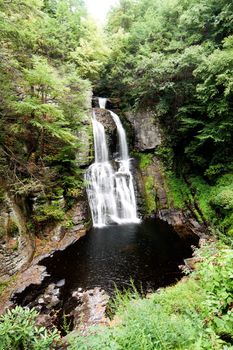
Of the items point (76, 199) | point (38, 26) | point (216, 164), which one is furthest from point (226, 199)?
point (38, 26)

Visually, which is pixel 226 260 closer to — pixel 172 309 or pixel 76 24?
pixel 172 309

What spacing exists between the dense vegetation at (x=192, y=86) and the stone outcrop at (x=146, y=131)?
1.48ft

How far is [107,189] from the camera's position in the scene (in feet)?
42.4

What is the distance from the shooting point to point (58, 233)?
32.2 ft

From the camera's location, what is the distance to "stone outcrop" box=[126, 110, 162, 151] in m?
14.2

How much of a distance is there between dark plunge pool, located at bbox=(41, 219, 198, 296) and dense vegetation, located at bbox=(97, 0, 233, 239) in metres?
2.25

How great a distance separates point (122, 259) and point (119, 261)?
6.8 inches

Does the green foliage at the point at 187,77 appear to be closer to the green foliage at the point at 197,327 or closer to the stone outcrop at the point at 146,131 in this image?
the stone outcrop at the point at 146,131

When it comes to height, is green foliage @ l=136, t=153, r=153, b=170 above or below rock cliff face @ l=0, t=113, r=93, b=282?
above

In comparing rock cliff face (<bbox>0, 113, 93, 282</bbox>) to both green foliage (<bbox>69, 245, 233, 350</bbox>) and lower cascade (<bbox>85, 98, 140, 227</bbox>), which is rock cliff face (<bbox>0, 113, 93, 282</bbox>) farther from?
green foliage (<bbox>69, 245, 233, 350</bbox>)

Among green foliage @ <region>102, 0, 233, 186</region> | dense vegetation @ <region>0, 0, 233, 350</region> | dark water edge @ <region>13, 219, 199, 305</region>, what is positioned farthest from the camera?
green foliage @ <region>102, 0, 233, 186</region>

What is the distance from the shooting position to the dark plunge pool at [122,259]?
7.13m

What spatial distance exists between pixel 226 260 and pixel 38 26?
13.6m

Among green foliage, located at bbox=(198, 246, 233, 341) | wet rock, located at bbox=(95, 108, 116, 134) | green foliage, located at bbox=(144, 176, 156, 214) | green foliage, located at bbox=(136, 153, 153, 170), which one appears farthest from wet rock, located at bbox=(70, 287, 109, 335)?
wet rock, located at bbox=(95, 108, 116, 134)
